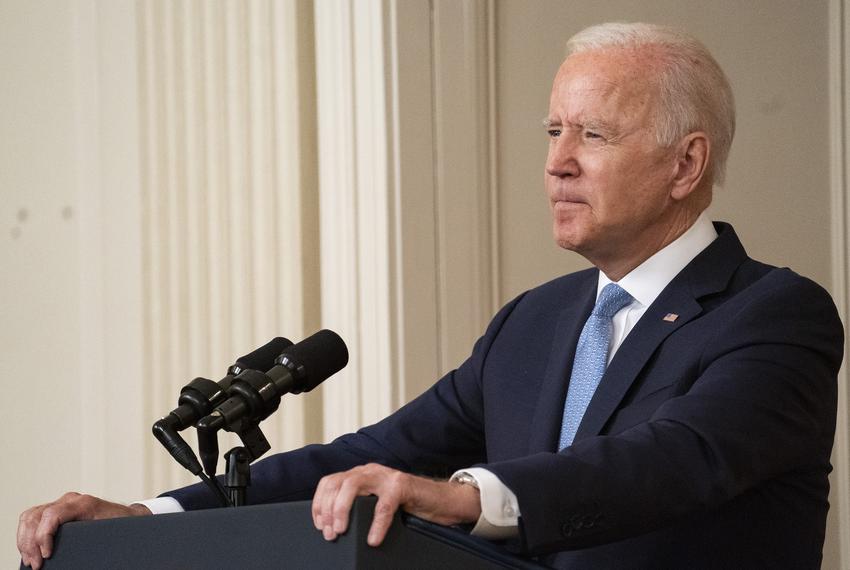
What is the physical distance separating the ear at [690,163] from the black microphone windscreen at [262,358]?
98cm

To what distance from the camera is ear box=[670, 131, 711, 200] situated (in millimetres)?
2703

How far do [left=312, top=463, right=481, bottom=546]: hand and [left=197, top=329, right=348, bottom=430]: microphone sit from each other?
0.36m

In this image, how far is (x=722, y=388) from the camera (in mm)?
2070

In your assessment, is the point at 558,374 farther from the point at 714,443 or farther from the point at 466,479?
the point at 466,479

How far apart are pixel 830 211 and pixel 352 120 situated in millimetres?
1535

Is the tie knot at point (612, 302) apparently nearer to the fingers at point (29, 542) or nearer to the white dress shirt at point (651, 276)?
the white dress shirt at point (651, 276)

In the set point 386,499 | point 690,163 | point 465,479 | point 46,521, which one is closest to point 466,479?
point 465,479

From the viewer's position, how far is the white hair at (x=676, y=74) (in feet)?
8.77

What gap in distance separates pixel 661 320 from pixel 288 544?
1.09m

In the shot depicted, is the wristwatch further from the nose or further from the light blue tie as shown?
the nose

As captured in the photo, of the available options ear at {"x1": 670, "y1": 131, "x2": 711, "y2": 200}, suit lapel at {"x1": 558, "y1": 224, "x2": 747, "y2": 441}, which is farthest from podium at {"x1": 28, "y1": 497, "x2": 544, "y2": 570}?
ear at {"x1": 670, "y1": 131, "x2": 711, "y2": 200}

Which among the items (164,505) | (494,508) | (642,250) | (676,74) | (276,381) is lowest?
(164,505)

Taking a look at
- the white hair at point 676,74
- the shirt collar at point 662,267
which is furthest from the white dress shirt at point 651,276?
the white hair at point 676,74

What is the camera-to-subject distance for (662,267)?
2.63 metres
